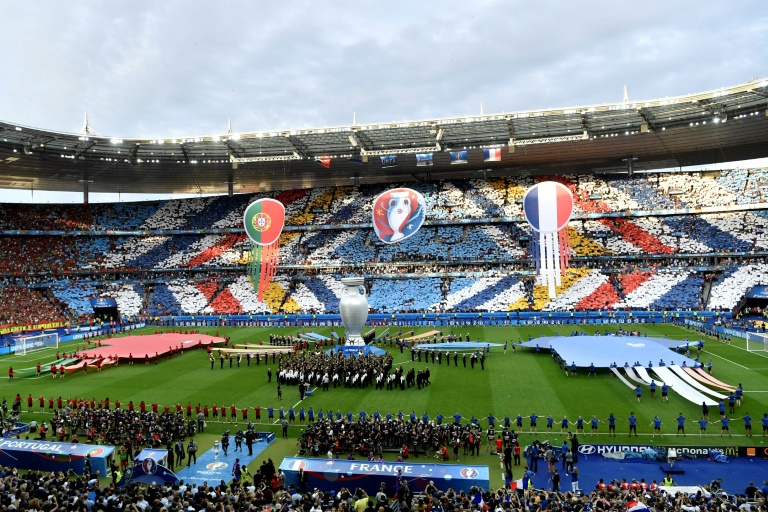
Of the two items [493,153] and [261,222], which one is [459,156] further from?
[261,222]

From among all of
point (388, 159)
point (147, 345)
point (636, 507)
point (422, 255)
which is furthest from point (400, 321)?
point (636, 507)

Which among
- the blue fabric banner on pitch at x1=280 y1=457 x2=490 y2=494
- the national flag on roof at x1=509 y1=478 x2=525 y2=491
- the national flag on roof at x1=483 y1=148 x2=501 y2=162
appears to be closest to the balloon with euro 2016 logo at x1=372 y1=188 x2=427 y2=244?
the national flag on roof at x1=483 y1=148 x2=501 y2=162

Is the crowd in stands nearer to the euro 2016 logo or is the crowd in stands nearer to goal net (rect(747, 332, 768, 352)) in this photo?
goal net (rect(747, 332, 768, 352))

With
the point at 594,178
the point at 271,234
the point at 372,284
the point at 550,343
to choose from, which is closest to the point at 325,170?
the point at 372,284

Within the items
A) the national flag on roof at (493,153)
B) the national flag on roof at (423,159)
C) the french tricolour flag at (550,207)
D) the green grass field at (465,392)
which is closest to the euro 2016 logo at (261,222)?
the green grass field at (465,392)

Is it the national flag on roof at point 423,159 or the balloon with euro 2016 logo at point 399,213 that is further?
the national flag on roof at point 423,159

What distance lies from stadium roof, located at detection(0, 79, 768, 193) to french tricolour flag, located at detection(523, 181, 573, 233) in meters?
15.2

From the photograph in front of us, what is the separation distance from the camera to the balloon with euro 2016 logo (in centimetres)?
3612

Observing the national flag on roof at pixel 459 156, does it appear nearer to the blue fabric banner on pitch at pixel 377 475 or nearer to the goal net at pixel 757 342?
the goal net at pixel 757 342

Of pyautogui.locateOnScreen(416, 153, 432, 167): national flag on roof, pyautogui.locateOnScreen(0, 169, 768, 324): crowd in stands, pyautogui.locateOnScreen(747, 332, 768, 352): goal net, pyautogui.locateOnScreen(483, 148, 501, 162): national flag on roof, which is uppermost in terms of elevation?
pyautogui.locateOnScreen(416, 153, 432, 167): national flag on roof

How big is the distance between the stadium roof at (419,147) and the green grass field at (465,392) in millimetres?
22170

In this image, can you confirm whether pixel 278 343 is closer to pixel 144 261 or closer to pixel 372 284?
pixel 372 284

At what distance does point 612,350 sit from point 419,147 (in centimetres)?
3385

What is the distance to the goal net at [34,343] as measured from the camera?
39.8 metres
